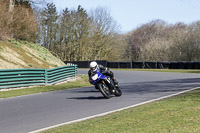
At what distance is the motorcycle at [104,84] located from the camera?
11.3 meters

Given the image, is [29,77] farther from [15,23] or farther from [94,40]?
[94,40]

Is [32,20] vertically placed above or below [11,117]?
above

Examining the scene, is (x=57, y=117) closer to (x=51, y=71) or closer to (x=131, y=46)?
(x=51, y=71)

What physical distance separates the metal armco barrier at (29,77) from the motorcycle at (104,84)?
706 centimetres

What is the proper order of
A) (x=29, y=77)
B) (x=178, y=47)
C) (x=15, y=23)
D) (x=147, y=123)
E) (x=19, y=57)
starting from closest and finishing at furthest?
(x=147, y=123)
(x=29, y=77)
(x=19, y=57)
(x=15, y=23)
(x=178, y=47)

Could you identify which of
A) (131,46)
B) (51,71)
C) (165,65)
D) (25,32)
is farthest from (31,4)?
(131,46)

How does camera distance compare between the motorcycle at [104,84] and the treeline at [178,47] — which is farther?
the treeline at [178,47]

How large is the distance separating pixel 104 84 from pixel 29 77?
8.08 metres

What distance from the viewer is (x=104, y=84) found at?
37.7ft

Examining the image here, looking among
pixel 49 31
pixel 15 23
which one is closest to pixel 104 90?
pixel 15 23

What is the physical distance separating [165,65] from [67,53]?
2494 cm

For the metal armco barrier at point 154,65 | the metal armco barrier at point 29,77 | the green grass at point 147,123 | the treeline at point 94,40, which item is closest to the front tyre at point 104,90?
the green grass at point 147,123

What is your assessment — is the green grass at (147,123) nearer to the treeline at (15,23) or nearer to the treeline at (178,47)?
the treeline at (15,23)

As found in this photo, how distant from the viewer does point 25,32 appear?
31031 millimetres
